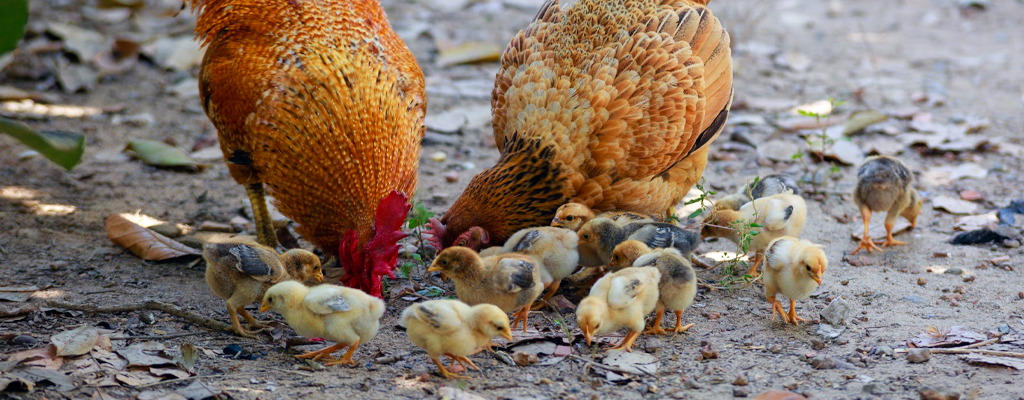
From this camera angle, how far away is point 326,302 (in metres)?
3.19

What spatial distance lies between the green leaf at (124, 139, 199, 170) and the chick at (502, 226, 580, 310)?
10.2 feet

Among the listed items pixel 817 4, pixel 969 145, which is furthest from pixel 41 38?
pixel 817 4

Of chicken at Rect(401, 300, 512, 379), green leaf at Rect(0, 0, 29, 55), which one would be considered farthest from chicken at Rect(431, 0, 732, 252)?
green leaf at Rect(0, 0, 29, 55)

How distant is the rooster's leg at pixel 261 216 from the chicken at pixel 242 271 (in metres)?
0.63

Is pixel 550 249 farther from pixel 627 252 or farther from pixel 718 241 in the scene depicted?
pixel 718 241

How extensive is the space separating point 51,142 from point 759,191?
3781mm

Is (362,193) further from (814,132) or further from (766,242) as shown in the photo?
(814,132)

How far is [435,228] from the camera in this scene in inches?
159

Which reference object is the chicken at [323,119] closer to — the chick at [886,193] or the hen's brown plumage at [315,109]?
the hen's brown plumage at [315,109]

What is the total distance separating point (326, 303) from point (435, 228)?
0.97m

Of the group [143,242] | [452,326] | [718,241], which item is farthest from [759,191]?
[143,242]

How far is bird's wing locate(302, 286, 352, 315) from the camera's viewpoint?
318 centimetres

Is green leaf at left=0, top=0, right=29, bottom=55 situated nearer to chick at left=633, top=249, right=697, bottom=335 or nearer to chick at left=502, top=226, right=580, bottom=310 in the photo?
chick at left=502, top=226, right=580, bottom=310

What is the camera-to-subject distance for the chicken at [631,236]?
388 centimetres
